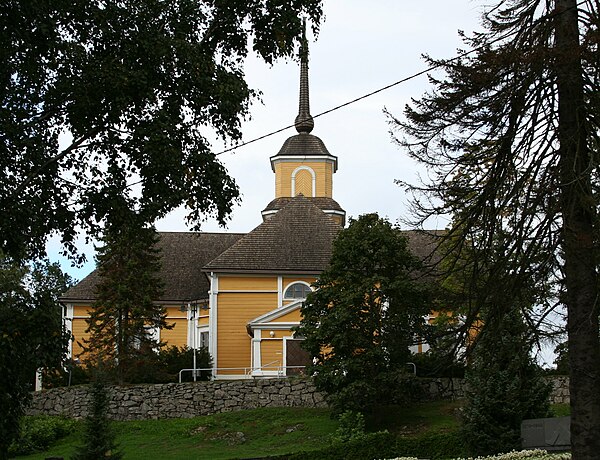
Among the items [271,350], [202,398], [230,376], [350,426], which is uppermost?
[271,350]

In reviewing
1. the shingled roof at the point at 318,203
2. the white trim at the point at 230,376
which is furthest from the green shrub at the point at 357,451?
the shingled roof at the point at 318,203

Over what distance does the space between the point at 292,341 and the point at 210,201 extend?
22165 millimetres

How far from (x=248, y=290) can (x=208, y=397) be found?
718 centimetres

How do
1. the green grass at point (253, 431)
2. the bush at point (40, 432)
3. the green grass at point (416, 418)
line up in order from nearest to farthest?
the green grass at point (253, 431), the green grass at point (416, 418), the bush at point (40, 432)

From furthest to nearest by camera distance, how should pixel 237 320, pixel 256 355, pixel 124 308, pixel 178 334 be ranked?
1. pixel 178 334
2. pixel 237 320
3. pixel 256 355
4. pixel 124 308

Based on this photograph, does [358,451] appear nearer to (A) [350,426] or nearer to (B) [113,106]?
(A) [350,426]

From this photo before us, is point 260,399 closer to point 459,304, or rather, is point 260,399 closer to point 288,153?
point 459,304

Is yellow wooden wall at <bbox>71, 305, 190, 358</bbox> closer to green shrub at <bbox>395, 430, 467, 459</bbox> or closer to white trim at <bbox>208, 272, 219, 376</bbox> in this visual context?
white trim at <bbox>208, 272, 219, 376</bbox>

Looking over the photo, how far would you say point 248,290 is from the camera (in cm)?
3709

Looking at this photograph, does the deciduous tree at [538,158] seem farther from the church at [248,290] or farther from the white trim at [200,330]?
the white trim at [200,330]

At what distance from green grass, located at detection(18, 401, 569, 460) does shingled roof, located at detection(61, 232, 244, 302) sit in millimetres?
11634

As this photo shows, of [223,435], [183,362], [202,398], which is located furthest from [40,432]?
[183,362]

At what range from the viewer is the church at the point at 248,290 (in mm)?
35156

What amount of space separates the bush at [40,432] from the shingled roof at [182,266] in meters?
11.0
